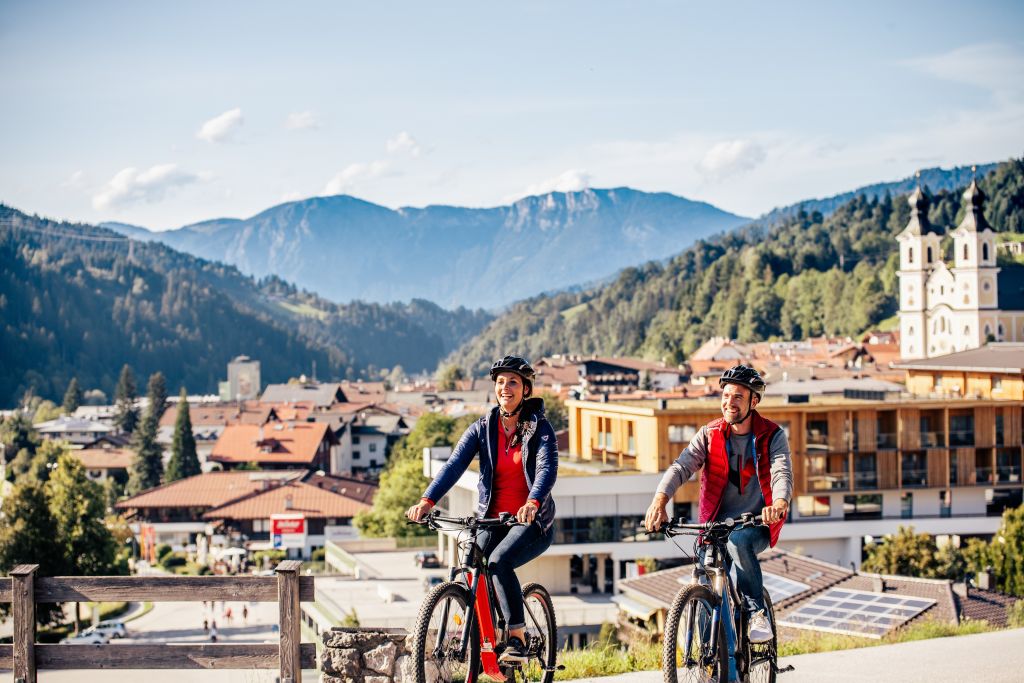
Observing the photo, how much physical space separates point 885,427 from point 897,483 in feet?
6.70

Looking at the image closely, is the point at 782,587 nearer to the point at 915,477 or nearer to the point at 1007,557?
the point at 1007,557

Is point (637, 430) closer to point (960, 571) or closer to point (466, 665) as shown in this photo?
point (960, 571)

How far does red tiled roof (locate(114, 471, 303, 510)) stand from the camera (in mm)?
67938

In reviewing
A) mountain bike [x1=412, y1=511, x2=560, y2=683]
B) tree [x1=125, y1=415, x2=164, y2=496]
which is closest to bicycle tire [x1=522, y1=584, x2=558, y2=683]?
mountain bike [x1=412, y1=511, x2=560, y2=683]

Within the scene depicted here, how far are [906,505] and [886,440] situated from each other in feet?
8.25

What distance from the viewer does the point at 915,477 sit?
4581 cm

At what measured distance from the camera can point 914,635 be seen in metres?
10.4

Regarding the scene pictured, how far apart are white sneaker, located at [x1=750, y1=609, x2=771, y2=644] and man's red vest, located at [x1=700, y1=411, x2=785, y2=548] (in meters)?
0.42

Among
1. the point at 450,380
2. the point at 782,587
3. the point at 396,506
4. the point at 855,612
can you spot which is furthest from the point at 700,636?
the point at 450,380

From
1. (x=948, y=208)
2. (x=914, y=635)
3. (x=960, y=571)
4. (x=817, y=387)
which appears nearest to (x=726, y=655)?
(x=914, y=635)

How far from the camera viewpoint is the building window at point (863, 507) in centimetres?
4478

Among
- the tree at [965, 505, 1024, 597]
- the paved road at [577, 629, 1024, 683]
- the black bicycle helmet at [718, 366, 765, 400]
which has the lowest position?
the tree at [965, 505, 1024, 597]

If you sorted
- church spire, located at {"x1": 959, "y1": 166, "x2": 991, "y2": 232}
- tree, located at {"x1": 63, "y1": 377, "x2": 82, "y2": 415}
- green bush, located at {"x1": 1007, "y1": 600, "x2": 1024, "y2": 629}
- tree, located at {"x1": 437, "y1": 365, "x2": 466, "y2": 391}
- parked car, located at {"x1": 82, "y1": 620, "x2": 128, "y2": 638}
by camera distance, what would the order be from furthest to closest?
tree, located at {"x1": 63, "y1": 377, "x2": 82, "y2": 415}, tree, located at {"x1": 437, "y1": 365, "x2": 466, "y2": 391}, church spire, located at {"x1": 959, "y1": 166, "x2": 991, "y2": 232}, parked car, located at {"x1": 82, "y1": 620, "x2": 128, "y2": 638}, green bush, located at {"x1": 1007, "y1": 600, "x2": 1024, "y2": 629}

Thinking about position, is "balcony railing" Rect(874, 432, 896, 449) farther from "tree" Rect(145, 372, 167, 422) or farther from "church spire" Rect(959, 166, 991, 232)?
"tree" Rect(145, 372, 167, 422)
